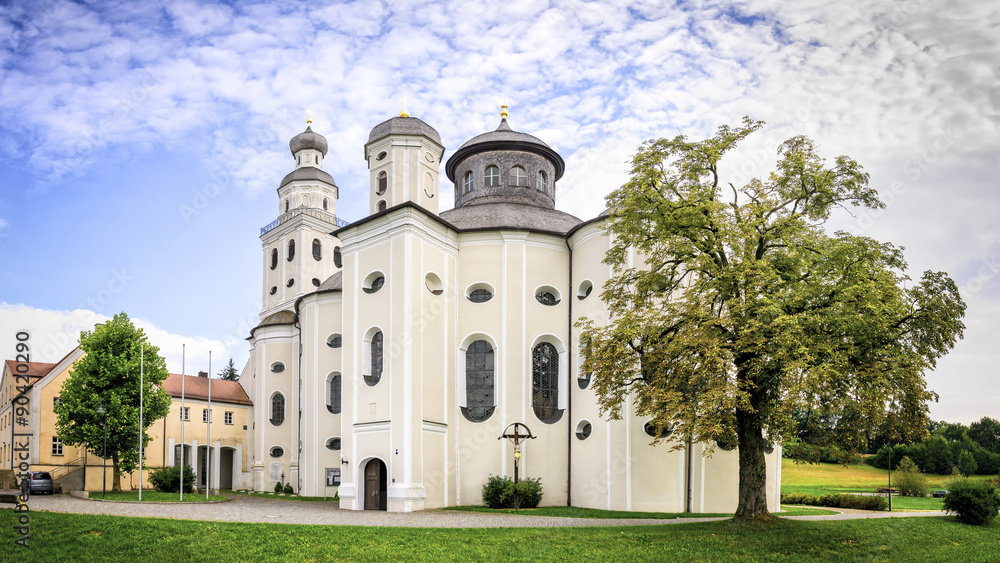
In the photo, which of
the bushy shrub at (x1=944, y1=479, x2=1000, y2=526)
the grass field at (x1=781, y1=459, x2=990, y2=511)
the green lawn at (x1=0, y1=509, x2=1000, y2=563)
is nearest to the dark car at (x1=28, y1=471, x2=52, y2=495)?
the green lawn at (x1=0, y1=509, x2=1000, y2=563)

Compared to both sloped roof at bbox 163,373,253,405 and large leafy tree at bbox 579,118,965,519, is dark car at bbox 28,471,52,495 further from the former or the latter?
large leafy tree at bbox 579,118,965,519

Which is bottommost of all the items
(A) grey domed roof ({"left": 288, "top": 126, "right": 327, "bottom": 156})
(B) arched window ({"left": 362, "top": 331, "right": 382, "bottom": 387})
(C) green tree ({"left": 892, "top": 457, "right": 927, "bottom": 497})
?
(C) green tree ({"left": 892, "top": 457, "right": 927, "bottom": 497})

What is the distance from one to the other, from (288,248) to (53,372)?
685 inches

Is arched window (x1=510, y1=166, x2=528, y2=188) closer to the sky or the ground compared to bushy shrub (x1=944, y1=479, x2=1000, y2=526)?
closer to the sky

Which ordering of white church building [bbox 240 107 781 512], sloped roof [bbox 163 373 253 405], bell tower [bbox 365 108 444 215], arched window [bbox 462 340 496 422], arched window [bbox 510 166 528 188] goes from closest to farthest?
white church building [bbox 240 107 781 512], arched window [bbox 462 340 496 422], bell tower [bbox 365 108 444 215], arched window [bbox 510 166 528 188], sloped roof [bbox 163 373 253 405]

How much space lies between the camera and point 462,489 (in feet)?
97.8

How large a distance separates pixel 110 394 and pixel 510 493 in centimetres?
1954

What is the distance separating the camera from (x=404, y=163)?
111ft

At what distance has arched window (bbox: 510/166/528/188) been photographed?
1479 inches

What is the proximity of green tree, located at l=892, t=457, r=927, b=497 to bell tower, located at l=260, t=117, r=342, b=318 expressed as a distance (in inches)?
1726

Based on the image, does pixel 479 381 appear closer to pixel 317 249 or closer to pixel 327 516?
pixel 327 516

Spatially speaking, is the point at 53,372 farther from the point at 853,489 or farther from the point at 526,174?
the point at 853,489

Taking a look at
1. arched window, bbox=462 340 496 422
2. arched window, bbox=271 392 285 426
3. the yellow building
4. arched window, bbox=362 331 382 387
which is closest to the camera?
arched window, bbox=362 331 382 387

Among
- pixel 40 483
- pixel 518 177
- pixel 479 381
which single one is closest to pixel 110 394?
pixel 40 483
